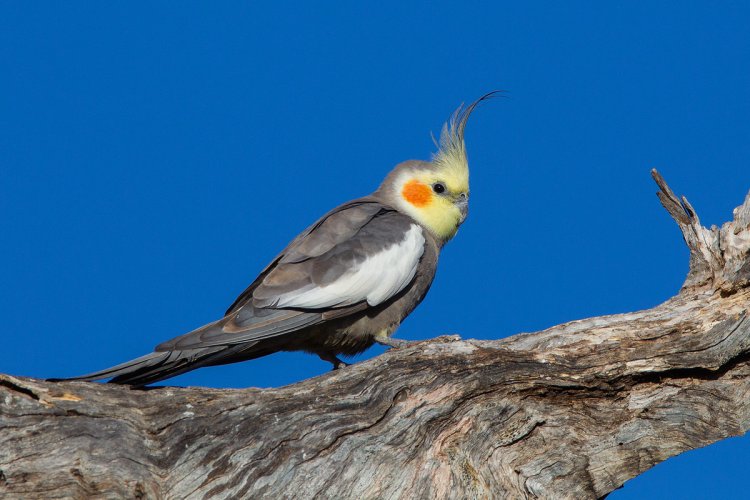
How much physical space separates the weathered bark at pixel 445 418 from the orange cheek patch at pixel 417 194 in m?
2.06

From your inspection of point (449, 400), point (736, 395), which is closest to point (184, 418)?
point (449, 400)

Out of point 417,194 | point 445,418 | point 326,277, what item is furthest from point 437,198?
point 445,418

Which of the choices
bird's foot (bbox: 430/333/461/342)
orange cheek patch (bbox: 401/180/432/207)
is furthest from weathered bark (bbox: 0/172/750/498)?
orange cheek patch (bbox: 401/180/432/207)

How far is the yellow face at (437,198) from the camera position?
8.13 meters

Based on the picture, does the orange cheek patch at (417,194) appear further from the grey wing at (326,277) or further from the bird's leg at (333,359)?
the bird's leg at (333,359)

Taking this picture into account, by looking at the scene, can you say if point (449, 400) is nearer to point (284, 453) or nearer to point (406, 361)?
point (406, 361)

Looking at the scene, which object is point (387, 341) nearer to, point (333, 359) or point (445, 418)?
point (333, 359)

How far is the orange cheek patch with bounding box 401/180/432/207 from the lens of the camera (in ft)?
26.8

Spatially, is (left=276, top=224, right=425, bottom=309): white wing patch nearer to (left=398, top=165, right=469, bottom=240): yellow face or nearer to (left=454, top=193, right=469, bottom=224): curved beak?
(left=398, top=165, right=469, bottom=240): yellow face

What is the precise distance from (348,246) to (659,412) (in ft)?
9.20

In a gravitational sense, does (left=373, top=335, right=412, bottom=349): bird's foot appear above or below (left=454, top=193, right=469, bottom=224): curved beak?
below

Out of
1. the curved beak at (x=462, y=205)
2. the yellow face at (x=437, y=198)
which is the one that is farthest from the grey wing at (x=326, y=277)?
the curved beak at (x=462, y=205)

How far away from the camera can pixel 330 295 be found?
265 inches

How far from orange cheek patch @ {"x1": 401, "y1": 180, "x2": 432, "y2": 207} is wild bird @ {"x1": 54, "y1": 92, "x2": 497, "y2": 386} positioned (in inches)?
0.8
